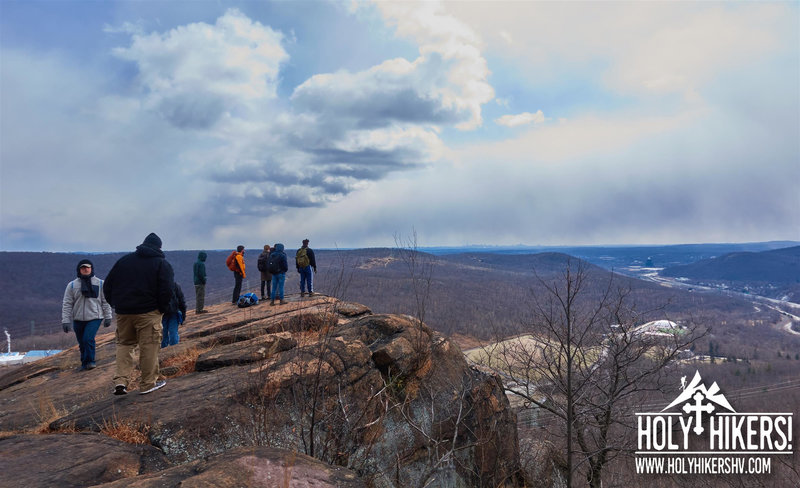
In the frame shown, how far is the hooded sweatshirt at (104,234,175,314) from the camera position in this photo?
728 cm

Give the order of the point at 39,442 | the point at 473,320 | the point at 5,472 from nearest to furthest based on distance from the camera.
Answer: the point at 5,472 → the point at 39,442 → the point at 473,320

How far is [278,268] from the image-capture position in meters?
16.1

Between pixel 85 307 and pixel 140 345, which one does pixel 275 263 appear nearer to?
pixel 85 307

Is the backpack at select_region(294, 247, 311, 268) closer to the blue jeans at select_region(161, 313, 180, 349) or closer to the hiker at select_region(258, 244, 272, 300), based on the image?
the hiker at select_region(258, 244, 272, 300)

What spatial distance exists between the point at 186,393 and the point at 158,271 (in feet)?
7.60

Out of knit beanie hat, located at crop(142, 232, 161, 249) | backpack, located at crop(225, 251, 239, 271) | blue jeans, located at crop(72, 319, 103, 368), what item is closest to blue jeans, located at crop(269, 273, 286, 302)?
backpack, located at crop(225, 251, 239, 271)

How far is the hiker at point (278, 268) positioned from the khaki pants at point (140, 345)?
27.7 feet

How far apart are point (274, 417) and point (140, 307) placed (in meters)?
3.35

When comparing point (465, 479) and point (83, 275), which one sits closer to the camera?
point (465, 479)

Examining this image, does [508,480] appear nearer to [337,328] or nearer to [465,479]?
[465,479]

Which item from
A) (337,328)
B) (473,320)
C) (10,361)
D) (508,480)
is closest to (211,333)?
(337,328)

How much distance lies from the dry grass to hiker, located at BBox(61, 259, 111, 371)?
15.0 feet

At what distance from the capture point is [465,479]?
861cm

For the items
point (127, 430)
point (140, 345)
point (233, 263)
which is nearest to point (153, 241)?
point (140, 345)
